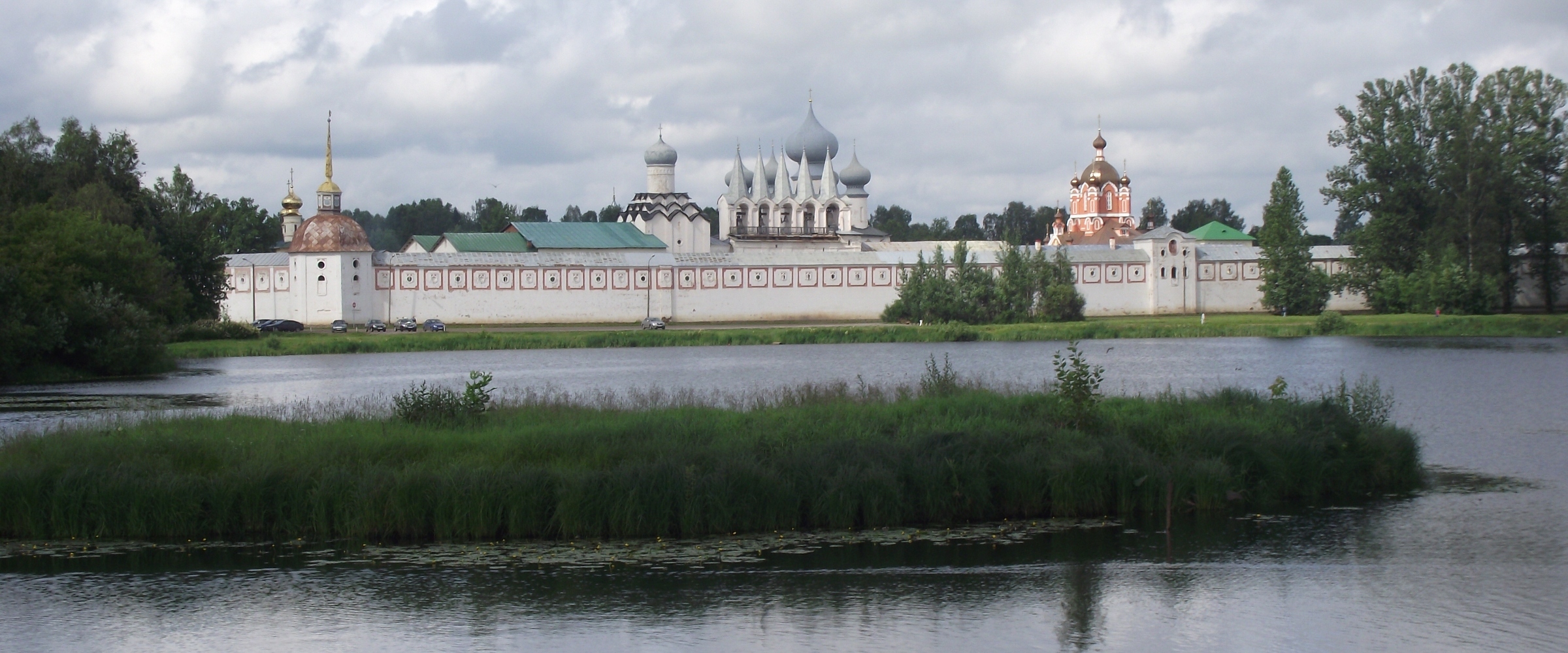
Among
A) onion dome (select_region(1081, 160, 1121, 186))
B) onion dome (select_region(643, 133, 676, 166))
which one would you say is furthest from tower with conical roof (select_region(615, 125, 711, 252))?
onion dome (select_region(1081, 160, 1121, 186))

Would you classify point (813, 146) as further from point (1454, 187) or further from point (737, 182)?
point (1454, 187)

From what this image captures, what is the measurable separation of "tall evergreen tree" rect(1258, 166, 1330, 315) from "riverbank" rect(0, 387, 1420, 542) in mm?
39999

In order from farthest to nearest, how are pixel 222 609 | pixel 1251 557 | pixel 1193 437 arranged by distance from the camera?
1. pixel 1193 437
2. pixel 1251 557
3. pixel 222 609

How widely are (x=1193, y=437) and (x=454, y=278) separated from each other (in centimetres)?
4189

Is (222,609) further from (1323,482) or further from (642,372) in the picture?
(642,372)

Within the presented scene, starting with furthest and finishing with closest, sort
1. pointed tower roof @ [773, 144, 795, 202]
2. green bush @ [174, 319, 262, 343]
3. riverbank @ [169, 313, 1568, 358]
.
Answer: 1. pointed tower roof @ [773, 144, 795, 202]
2. green bush @ [174, 319, 262, 343]
3. riverbank @ [169, 313, 1568, 358]

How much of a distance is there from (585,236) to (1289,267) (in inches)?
1131

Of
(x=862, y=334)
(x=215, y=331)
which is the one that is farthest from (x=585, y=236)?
(x=215, y=331)

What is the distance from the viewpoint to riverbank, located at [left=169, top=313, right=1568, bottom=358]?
40031 mm

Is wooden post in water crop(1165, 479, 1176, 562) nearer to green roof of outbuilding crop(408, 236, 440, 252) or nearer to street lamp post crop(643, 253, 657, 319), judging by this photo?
street lamp post crop(643, 253, 657, 319)

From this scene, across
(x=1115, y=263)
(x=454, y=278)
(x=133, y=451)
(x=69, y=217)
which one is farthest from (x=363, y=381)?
(x=1115, y=263)

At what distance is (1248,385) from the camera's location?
23953mm

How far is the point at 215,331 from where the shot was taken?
136 feet

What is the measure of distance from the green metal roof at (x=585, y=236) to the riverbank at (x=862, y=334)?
529 inches
